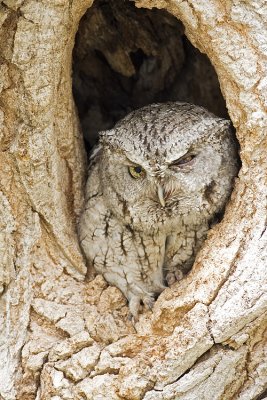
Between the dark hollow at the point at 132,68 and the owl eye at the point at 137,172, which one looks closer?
the owl eye at the point at 137,172

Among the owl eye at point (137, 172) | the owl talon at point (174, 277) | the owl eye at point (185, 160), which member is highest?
the owl eye at point (185, 160)

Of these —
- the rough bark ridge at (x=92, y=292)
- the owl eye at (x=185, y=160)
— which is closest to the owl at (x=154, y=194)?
the owl eye at (x=185, y=160)

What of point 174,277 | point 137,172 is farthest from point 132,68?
point 174,277

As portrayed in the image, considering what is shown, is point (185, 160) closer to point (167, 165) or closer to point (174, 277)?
point (167, 165)

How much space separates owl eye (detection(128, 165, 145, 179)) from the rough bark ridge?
0.34m

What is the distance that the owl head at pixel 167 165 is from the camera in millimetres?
2848

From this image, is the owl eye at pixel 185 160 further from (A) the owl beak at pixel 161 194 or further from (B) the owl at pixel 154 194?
(A) the owl beak at pixel 161 194

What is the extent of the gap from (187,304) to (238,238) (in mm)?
346

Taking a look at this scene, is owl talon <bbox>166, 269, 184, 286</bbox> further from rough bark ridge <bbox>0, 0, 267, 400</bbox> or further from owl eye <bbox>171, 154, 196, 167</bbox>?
owl eye <bbox>171, 154, 196, 167</bbox>

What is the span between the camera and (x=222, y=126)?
3025mm

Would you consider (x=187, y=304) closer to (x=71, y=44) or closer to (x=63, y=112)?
(x=63, y=112)

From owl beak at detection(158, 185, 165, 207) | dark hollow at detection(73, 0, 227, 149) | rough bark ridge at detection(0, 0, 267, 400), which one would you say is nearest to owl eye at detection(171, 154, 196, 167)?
owl beak at detection(158, 185, 165, 207)

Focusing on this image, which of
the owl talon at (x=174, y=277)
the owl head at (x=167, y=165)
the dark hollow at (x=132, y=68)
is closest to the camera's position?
the owl head at (x=167, y=165)

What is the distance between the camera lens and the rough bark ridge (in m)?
2.68
